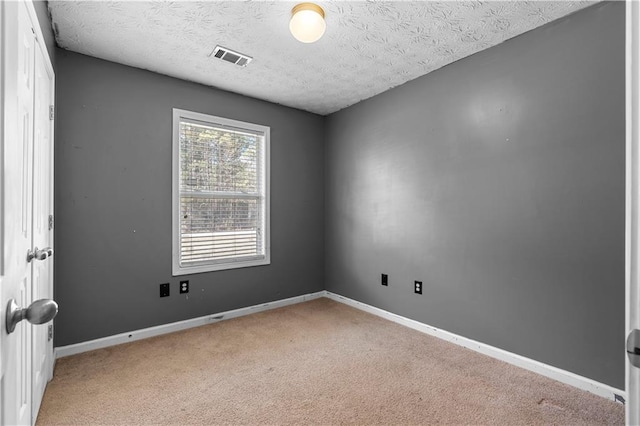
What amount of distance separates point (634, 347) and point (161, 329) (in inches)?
122

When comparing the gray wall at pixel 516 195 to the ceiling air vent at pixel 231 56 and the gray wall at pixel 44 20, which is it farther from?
the gray wall at pixel 44 20

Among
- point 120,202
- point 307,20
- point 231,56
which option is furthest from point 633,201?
point 120,202

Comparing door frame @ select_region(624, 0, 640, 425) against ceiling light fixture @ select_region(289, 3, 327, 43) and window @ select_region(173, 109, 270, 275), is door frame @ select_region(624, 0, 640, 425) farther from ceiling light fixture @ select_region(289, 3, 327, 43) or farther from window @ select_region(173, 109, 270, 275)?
window @ select_region(173, 109, 270, 275)

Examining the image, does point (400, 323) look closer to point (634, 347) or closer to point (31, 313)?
point (634, 347)

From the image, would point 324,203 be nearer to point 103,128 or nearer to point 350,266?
point 350,266

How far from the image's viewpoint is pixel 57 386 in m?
1.97

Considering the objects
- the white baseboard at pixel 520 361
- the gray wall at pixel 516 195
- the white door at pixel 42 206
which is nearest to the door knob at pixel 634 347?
the gray wall at pixel 516 195

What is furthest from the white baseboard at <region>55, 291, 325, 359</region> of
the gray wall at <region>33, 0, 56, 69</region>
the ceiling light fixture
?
the ceiling light fixture

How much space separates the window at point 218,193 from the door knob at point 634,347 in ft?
9.90

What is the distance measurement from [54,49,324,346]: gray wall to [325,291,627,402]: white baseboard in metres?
1.60

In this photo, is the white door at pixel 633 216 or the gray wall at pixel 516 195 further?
the gray wall at pixel 516 195

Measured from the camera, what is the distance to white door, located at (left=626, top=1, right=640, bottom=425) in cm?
55

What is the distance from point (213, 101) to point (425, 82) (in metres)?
2.04

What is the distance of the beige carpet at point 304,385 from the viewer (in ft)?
5.59
